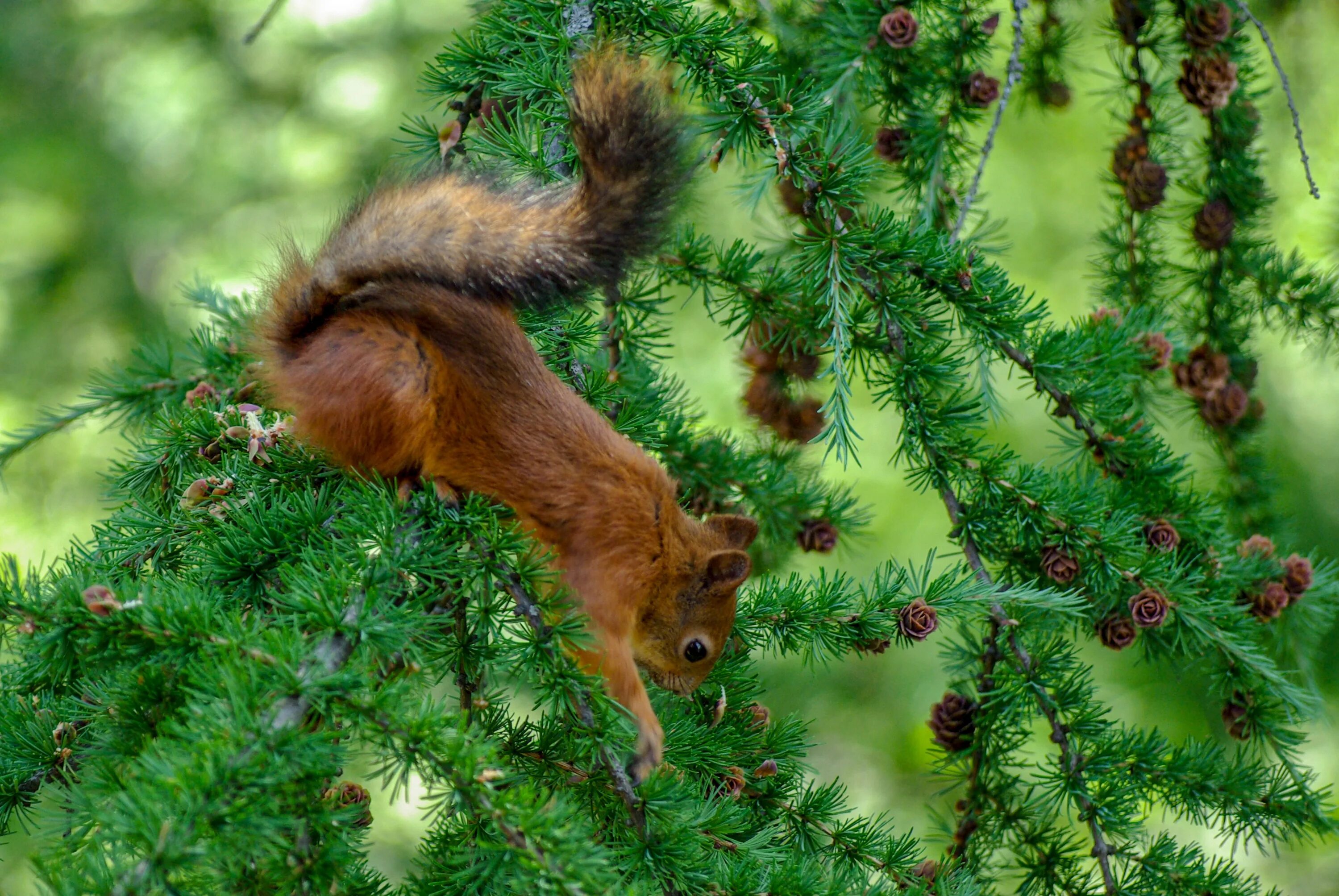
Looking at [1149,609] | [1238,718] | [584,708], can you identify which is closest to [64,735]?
[584,708]

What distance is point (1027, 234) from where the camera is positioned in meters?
3.68

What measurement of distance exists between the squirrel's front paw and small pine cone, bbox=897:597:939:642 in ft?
1.14

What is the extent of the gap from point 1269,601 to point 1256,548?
104 millimetres

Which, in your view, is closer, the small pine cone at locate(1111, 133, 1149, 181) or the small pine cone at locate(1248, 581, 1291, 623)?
the small pine cone at locate(1248, 581, 1291, 623)

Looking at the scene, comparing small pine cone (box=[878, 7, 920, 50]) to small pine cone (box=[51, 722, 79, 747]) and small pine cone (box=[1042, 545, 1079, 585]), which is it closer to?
small pine cone (box=[1042, 545, 1079, 585])

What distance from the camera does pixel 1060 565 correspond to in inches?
64.2

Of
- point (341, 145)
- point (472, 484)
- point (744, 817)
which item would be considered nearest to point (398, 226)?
point (472, 484)

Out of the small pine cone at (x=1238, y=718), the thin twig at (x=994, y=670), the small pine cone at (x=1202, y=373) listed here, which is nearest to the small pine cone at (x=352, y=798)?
the thin twig at (x=994, y=670)

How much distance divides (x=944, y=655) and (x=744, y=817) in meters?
0.56

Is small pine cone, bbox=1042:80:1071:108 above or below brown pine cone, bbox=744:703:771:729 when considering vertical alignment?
above

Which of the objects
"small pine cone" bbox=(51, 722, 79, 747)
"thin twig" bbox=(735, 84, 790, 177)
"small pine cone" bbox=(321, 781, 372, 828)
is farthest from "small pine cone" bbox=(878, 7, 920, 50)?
"small pine cone" bbox=(51, 722, 79, 747)

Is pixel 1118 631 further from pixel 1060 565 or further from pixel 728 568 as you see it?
pixel 728 568

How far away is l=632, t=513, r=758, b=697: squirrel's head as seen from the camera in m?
1.85

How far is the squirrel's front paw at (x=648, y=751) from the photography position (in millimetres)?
1426
